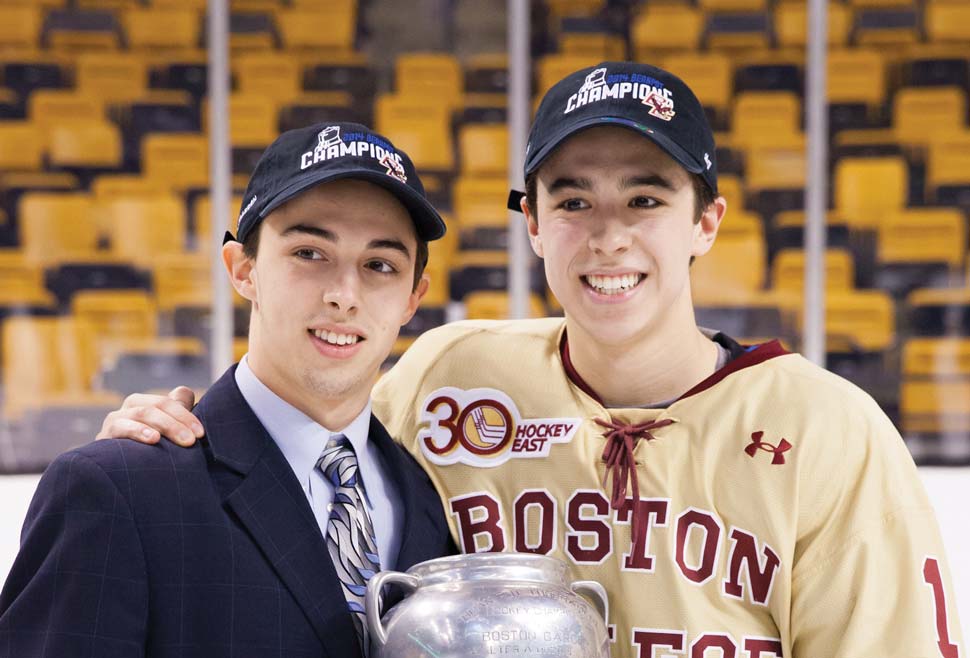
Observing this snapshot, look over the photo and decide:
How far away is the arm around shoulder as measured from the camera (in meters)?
1.37

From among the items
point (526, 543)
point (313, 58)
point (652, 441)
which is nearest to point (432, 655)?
point (526, 543)

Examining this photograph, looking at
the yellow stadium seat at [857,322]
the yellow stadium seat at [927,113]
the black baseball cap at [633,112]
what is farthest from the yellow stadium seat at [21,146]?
the black baseball cap at [633,112]

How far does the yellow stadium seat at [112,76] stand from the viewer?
604cm

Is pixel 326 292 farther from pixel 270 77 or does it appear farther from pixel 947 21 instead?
pixel 947 21

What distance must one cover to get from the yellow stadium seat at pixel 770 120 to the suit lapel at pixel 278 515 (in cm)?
480

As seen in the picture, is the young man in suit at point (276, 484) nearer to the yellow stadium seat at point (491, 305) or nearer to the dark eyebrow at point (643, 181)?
the dark eyebrow at point (643, 181)

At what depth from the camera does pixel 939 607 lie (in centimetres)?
161

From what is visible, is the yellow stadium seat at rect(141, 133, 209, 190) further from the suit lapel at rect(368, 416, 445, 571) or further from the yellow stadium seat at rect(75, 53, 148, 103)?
A: the suit lapel at rect(368, 416, 445, 571)

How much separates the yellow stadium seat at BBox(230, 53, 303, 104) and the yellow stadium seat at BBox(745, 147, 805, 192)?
8.25 feet

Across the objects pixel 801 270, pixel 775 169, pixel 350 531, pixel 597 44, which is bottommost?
pixel 350 531

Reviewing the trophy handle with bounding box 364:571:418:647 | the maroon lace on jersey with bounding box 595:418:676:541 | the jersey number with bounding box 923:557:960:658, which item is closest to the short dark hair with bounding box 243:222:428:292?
the maroon lace on jersey with bounding box 595:418:676:541

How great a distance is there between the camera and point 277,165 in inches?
64.3

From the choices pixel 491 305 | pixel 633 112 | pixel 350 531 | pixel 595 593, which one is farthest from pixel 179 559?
pixel 491 305

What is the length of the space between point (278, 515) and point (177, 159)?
15.2 feet
